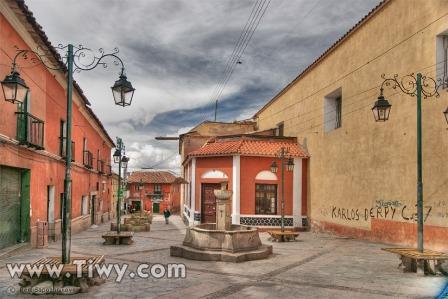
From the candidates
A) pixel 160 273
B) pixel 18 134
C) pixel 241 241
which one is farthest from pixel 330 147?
pixel 18 134

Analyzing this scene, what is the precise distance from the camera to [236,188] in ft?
68.1

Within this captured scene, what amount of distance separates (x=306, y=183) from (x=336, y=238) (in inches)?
195

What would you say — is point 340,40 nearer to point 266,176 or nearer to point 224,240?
point 266,176

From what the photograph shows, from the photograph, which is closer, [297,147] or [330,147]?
[330,147]

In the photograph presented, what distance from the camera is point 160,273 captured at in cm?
974

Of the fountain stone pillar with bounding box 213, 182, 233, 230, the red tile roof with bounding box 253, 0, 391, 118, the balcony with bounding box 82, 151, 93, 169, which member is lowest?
the fountain stone pillar with bounding box 213, 182, 233, 230

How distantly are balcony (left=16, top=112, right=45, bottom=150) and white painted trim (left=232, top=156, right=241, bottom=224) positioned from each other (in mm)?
9773

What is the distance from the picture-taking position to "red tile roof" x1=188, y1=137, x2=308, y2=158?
21125mm

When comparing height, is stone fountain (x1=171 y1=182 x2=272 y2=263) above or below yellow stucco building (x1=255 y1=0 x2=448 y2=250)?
below

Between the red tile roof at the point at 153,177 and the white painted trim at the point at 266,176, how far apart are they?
124 ft

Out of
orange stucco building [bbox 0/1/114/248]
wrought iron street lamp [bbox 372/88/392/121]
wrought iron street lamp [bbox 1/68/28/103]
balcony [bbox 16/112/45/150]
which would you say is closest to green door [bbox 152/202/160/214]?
orange stucco building [bbox 0/1/114/248]

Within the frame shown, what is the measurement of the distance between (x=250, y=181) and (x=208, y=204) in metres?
2.68

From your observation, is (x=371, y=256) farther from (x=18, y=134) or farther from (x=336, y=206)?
(x=18, y=134)

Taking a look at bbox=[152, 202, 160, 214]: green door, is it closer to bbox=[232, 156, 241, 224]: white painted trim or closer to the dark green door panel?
bbox=[232, 156, 241, 224]: white painted trim
